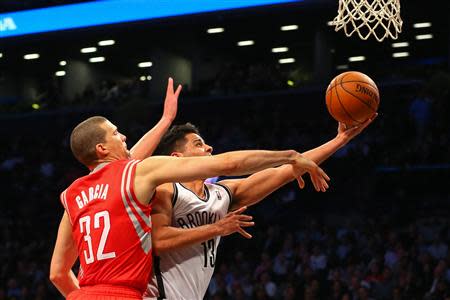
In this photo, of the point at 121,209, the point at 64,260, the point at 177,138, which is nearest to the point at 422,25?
the point at 177,138

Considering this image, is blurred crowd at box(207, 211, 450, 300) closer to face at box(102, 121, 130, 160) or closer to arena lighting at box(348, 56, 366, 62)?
arena lighting at box(348, 56, 366, 62)

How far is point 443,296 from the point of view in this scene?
10.1 meters

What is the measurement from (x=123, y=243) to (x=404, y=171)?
10230mm

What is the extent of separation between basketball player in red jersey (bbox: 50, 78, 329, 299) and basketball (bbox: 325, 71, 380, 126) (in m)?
0.68

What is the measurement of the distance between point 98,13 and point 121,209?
1390 cm

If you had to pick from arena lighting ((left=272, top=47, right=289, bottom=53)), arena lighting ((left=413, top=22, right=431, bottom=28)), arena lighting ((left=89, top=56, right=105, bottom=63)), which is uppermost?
arena lighting ((left=413, top=22, right=431, bottom=28))

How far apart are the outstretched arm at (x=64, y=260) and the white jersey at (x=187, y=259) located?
0.53 metres

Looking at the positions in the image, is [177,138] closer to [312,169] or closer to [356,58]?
[312,169]

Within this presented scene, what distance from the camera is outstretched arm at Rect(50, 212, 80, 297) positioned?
446 cm

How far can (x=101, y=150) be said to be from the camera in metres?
4.18

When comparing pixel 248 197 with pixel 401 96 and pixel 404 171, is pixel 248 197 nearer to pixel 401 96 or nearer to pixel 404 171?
pixel 404 171

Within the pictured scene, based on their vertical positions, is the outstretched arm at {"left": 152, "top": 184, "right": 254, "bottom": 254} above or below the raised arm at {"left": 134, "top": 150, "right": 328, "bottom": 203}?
below

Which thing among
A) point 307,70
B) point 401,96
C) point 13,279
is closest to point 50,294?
point 13,279

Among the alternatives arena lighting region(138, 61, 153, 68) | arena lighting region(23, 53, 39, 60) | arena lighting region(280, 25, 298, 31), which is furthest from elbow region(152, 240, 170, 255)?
arena lighting region(23, 53, 39, 60)
